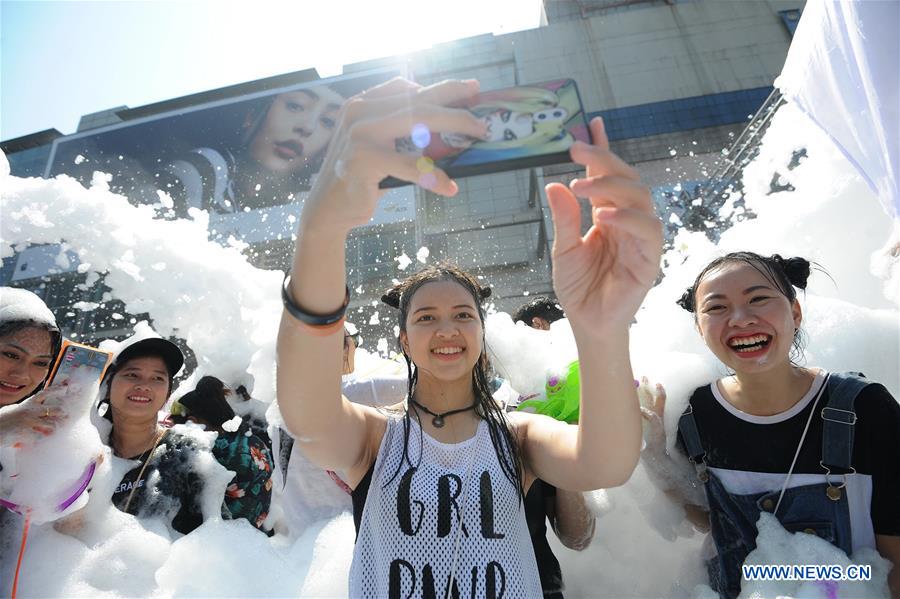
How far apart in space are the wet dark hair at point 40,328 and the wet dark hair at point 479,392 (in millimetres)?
1377

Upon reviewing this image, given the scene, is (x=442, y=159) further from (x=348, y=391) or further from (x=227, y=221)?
(x=227, y=221)

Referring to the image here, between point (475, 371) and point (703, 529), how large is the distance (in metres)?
1.00

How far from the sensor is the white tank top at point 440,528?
1.08 metres

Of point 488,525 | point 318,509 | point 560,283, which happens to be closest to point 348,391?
point 318,509

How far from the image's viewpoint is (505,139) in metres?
0.83

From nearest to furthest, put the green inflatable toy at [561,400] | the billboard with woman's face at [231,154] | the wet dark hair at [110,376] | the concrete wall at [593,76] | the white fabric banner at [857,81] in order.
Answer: the white fabric banner at [857,81]
the green inflatable toy at [561,400]
the wet dark hair at [110,376]
the concrete wall at [593,76]
the billboard with woman's face at [231,154]

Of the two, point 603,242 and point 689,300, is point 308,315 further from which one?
point 689,300

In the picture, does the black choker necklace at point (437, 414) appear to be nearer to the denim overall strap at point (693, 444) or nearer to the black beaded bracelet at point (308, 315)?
the black beaded bracelet at point (308, 315)

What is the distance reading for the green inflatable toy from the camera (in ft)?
5.60

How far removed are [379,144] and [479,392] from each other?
0.87 metres

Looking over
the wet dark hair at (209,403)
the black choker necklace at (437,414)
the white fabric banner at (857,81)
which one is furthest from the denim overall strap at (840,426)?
the wet dark hair at (209,403)

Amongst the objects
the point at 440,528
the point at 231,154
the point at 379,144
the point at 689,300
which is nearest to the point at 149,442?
the point at 440,528

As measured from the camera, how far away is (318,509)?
80.0 inches

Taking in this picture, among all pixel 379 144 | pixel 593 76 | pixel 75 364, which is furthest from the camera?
pixel 593 76
